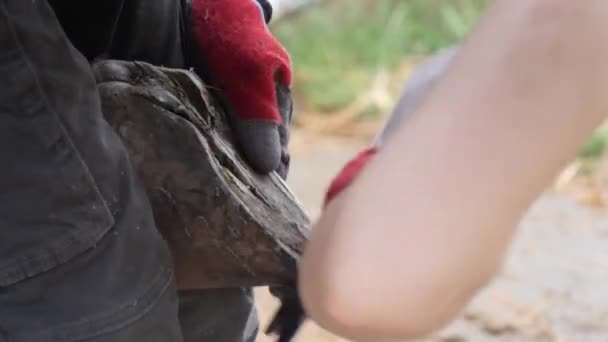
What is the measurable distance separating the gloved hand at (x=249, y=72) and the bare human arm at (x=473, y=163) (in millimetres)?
334

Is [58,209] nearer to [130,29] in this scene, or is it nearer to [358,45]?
[130,29]

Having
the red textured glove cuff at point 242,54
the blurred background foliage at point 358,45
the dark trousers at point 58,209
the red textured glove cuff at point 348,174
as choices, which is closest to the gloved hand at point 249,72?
the red textured glove cuff at point 242,54

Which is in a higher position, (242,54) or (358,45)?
(242,54)

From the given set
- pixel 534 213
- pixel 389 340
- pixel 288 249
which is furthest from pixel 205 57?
pixel 534 213

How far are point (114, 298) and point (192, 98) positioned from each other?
0.19m

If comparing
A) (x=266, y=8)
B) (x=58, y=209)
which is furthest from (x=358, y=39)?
(x=58, y=209)

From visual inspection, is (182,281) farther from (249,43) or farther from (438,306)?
(438,306)

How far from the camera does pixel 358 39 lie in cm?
268

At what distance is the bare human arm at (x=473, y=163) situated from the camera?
411mm

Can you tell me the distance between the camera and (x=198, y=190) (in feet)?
2.25

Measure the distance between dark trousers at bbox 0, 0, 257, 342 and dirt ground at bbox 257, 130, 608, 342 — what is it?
706 millimetres

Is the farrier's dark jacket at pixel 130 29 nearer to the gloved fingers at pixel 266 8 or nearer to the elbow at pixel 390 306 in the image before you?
the gloved fingers at pixel 266 8

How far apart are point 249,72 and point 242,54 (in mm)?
14

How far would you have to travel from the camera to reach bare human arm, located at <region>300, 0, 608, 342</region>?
411 mm
